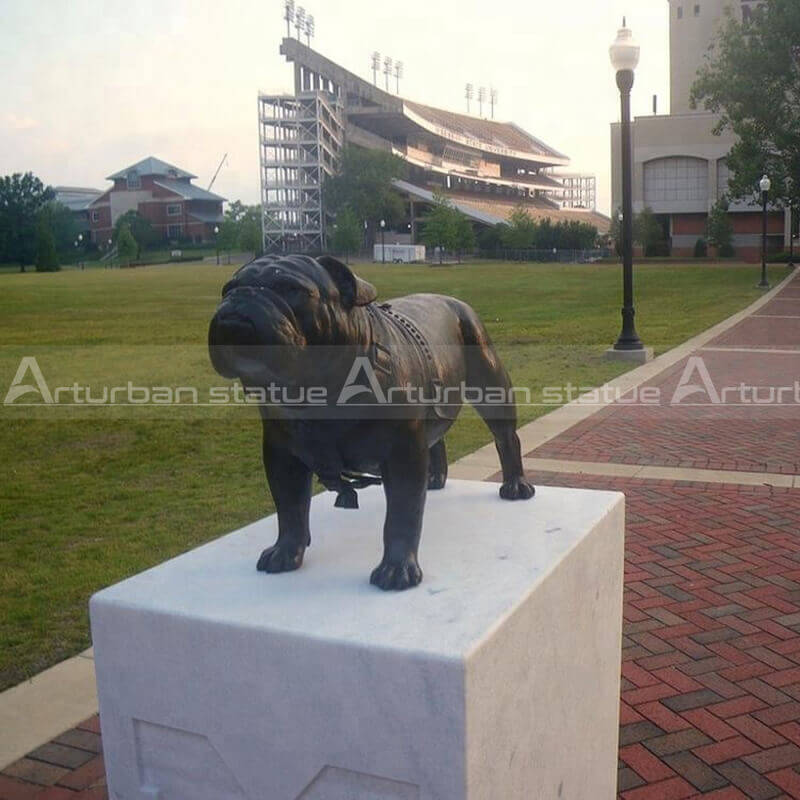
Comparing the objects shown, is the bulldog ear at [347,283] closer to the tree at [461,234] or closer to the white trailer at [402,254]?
the tree at [461,234]

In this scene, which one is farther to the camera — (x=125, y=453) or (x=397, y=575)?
(x=125, y=453)

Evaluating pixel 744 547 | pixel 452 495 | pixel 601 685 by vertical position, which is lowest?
pixel 744 547

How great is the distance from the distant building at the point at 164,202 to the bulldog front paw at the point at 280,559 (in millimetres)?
97417

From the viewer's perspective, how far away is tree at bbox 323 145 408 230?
83.6 meters

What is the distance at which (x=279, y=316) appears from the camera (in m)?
2.17

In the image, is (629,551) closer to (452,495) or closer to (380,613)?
Result: (452,495)

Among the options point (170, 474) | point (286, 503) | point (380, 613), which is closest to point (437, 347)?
point (286, 503)

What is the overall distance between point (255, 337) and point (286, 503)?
80 cm

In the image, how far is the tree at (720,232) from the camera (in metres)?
57.8

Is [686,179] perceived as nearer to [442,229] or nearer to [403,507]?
[442,229]

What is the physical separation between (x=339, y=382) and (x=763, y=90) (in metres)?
35.2

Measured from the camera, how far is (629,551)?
554 cm

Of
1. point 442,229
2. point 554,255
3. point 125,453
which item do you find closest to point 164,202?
point 442,229

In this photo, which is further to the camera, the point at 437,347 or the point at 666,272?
the point at 666,272
